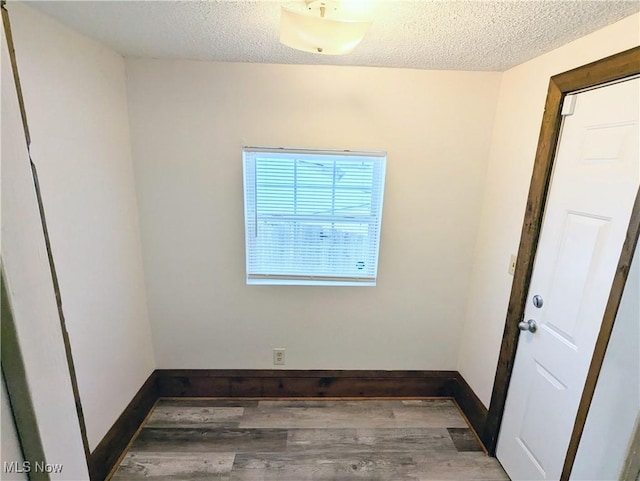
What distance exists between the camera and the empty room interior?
44.4 inches

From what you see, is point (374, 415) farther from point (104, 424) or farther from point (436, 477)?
point (104, 424)

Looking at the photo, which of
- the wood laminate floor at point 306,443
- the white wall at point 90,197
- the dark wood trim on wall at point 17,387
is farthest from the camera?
the wood laminate floor at point 306,443

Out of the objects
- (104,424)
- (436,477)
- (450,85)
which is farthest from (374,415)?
(450,85)

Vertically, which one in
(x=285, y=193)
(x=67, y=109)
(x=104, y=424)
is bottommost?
(x=104, y=424)

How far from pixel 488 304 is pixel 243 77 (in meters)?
2.07

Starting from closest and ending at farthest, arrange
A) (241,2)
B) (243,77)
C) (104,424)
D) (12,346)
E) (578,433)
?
(12,346), (241,2), (578,433), (104,424), (243,77)

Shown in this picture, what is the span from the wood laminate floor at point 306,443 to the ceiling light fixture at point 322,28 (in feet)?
7.00

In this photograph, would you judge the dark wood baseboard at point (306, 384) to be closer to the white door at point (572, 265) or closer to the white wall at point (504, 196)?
the white wall at point (504, 196)

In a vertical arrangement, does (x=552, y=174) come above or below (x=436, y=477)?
above

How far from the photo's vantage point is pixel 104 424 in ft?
5.45

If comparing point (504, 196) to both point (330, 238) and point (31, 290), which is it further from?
point (31, 290)

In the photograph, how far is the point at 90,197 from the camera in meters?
1.53

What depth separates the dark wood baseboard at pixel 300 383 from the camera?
2236 millimetres

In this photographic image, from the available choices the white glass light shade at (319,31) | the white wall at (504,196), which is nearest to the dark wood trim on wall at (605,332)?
the white wall at (504,196)
